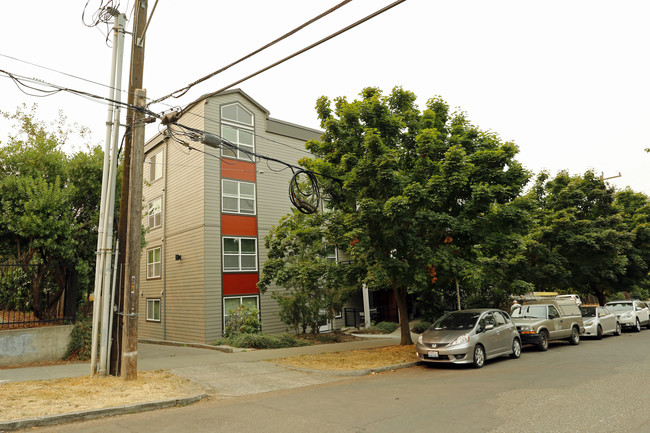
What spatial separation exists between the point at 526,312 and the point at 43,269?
16.3m

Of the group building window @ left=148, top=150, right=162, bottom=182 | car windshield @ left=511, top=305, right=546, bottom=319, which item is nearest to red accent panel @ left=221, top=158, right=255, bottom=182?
building window @ left=148, top=150, right=162, bottom=182

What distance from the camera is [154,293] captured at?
22.8m

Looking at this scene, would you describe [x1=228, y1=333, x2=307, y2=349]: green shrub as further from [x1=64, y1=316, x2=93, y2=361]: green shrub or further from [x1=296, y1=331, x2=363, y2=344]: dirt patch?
[x1=64, y1=316, x2=93, y2=361]: green shrub

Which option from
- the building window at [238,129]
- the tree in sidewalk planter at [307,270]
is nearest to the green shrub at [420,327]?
the tree in sidewalk planter at [307,270]

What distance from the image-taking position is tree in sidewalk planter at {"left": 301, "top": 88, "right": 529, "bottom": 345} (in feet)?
39.3

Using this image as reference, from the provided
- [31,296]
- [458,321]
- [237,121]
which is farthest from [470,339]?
[237,121]

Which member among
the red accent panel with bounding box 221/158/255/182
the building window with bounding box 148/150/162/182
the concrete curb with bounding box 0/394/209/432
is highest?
the building window with bounding box 148/150/162/182

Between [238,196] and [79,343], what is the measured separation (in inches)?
421

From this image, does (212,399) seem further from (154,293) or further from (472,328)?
(154,293)

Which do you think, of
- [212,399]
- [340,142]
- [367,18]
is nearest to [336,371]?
[212,399]

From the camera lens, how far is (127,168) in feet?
31.0

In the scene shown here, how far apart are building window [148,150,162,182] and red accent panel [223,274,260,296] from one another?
318 inches

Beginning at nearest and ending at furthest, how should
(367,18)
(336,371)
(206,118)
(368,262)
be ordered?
(367,18), (336,371), (368,262), (206,118)

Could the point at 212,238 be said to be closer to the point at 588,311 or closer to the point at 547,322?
the point at 547,322
